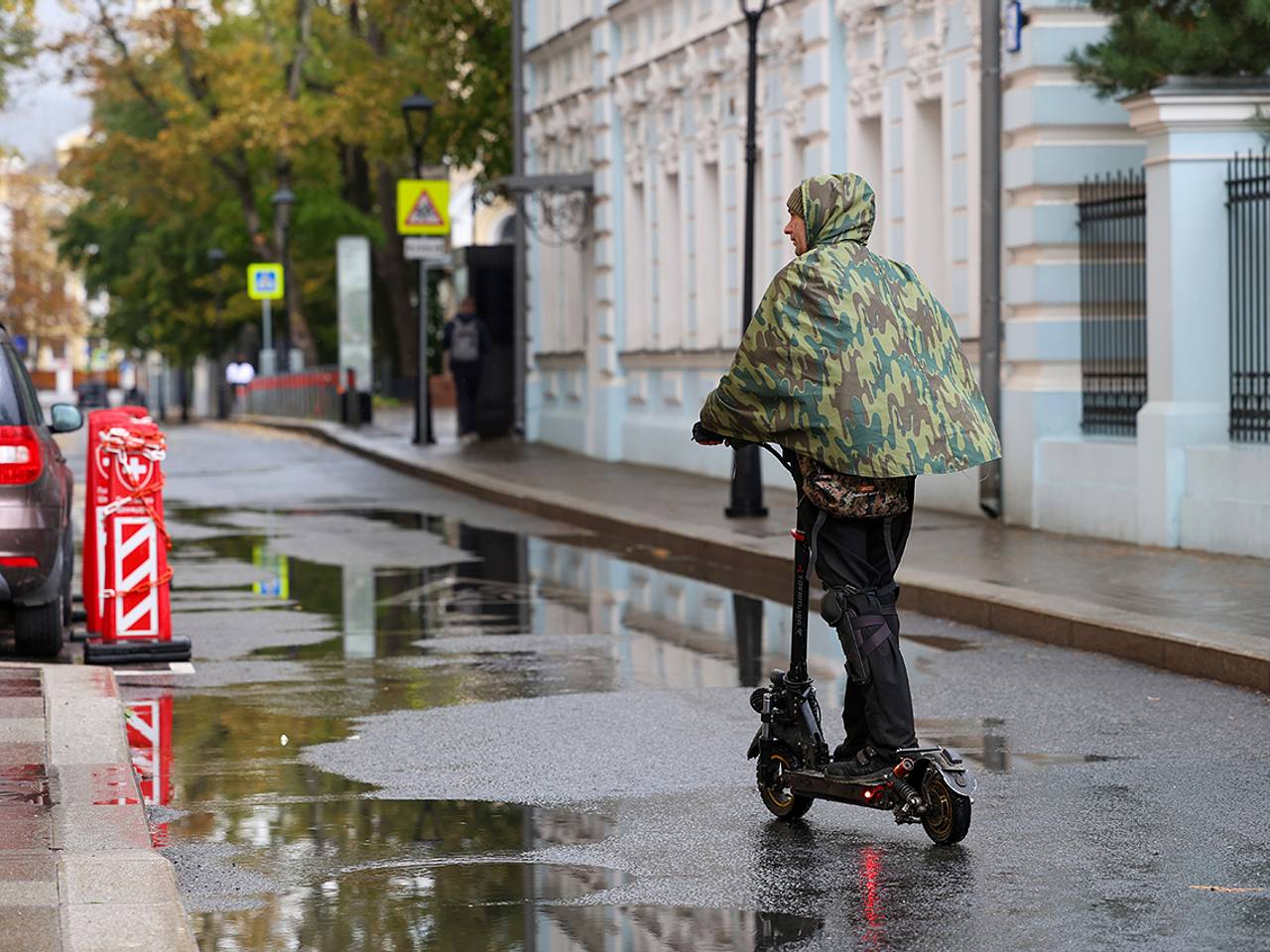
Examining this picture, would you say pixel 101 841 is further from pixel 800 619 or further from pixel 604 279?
pixel 604 279

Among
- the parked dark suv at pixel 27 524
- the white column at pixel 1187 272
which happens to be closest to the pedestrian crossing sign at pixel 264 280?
the white column at pixel 1187 272

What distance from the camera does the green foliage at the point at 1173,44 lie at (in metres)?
16.5

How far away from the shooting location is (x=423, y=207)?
35469mm

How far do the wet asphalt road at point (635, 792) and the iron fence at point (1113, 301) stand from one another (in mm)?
4063

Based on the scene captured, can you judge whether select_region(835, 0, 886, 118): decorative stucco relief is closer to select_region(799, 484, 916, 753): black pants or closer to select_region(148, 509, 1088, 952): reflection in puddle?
select_region(148, 509, 1088, 952): reflection in puddle

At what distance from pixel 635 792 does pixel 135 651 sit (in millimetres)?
4606

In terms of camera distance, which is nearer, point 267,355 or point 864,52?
point 864,52

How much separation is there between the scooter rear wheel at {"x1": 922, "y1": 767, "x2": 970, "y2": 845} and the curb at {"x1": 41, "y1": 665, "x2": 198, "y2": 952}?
2112mm

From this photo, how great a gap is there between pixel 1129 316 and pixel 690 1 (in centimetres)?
1152

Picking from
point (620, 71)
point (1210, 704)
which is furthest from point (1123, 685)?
point (620, 71)

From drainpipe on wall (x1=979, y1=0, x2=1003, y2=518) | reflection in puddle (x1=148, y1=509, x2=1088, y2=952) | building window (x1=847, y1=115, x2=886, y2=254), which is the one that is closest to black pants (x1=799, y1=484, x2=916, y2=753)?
reflection in puddle (x1=148, y1=509, x2=1088, y2=952)

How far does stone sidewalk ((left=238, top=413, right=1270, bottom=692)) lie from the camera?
11820mm

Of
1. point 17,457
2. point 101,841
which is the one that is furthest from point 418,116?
point 101,841

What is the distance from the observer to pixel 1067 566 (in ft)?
50.9
